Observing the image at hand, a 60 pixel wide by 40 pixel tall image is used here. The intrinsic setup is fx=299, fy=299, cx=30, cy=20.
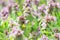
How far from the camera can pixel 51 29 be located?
223 cm

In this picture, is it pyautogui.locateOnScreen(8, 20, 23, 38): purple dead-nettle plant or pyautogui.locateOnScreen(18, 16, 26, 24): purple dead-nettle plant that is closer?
pyautogui.locateOnScreen(8, 20, 23, 38): purple dead-nettle plant

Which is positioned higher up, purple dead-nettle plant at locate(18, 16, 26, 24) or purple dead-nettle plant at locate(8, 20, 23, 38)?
purple dead-nettle plant at locate(18, 16, 26, 24)

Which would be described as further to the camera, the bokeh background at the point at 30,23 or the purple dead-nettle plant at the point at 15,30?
the bokeh background at the point at 30,23

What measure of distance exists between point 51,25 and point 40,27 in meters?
0.09

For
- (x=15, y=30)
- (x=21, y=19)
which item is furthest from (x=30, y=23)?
(x=15, y=30)

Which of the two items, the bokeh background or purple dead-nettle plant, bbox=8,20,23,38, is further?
the bokeh background

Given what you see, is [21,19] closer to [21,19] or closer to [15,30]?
[21,19]

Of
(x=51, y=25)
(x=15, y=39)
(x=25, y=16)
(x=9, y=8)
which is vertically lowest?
(x=15, y=39)

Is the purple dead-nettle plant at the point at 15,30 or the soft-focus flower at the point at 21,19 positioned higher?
the soft-focus flower at the point at 21,19

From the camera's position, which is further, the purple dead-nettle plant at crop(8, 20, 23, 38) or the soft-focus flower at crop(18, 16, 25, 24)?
the soft-focus flower at crop(18, 16, 25, 24)

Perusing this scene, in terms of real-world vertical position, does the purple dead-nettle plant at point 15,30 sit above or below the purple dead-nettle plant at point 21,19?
below

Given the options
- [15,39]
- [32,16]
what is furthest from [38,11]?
[15,39]

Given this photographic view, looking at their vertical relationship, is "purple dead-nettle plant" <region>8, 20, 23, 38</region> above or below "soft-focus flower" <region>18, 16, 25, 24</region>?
below

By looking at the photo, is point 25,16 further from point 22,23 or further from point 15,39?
point 15,39
